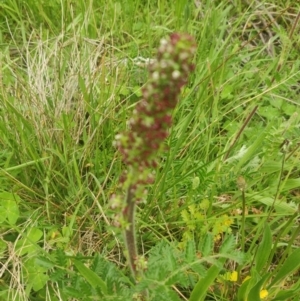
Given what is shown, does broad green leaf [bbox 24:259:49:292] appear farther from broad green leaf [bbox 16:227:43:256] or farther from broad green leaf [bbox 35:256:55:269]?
broad green leaf [bbox 35:256:55:269]

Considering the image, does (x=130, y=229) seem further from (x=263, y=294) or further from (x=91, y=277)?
(x=263, y=294)

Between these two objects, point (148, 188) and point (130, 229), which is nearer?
point (130, 229)

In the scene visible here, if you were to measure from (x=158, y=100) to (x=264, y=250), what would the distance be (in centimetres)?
92

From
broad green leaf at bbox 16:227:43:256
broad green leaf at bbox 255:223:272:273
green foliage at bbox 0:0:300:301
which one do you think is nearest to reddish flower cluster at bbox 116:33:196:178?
green foliage at bbox 0:0:300:301

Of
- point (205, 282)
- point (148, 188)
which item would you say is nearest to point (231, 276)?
point (205, 282)

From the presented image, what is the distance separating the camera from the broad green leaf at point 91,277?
141cm

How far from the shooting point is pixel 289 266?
1620 mm

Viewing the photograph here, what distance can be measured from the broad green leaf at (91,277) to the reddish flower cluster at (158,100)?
0.53 metres

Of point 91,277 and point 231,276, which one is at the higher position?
point 91,277

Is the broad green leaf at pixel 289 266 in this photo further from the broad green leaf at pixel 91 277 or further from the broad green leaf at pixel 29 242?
the broad green leaf at pixel 29 242

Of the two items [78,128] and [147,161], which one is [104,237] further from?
[147,161]

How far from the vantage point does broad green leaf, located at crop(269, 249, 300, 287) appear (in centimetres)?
160

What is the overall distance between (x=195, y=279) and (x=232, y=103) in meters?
0.85

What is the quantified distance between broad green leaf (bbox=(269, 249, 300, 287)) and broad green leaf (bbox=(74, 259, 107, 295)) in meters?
0.59
